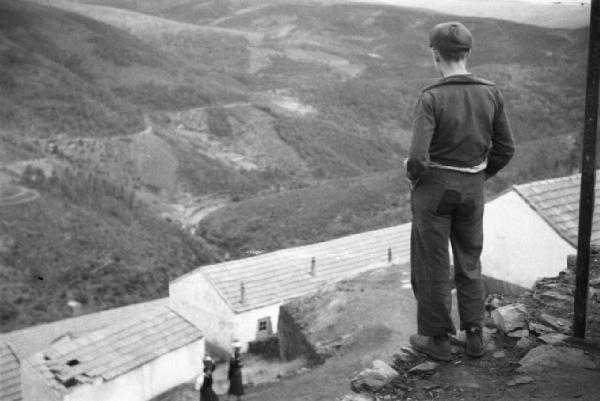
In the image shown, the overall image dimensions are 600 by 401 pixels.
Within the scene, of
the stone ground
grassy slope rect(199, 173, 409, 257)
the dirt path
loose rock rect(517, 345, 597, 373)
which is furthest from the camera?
grassy slope rect(199, 173, 409, 257)

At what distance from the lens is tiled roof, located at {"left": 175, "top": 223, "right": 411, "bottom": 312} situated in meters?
20.7

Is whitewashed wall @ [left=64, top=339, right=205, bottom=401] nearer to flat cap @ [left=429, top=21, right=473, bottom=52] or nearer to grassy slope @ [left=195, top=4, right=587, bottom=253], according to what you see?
flat cap @ [left=429, top=21, right=473, bottom=52]

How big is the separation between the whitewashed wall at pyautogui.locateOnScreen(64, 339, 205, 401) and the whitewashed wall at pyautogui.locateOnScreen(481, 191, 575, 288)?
282 inches

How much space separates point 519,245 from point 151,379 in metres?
8.05

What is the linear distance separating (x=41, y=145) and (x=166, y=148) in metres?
9.05

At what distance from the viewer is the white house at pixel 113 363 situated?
44.2ft

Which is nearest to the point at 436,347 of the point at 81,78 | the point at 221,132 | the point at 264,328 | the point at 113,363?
the point at 113,363

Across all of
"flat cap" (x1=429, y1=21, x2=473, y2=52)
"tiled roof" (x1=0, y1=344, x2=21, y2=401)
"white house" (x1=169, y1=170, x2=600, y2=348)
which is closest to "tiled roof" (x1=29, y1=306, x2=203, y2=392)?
"tiled roof" (x1=0, y1=344, x2=21, y2=401)

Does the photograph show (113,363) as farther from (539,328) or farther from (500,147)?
(500,147)

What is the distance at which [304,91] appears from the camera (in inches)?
2785

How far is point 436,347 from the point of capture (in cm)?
507

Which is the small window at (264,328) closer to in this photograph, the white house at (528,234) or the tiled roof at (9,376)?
the tiled roof at (9,376)

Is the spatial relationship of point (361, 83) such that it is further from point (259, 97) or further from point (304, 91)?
point (259, 97)

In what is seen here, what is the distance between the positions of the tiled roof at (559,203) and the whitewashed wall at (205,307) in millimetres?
10284
